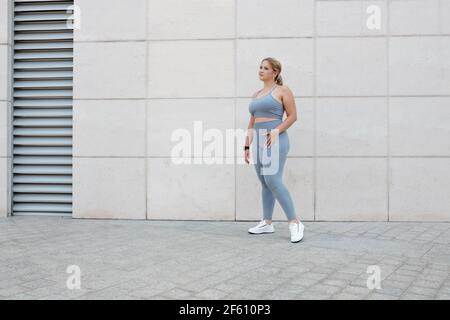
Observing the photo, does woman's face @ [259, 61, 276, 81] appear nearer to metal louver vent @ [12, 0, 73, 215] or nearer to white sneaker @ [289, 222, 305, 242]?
white sneaker @ [289, 222, 305, 242]

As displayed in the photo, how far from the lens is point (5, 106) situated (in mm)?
6508

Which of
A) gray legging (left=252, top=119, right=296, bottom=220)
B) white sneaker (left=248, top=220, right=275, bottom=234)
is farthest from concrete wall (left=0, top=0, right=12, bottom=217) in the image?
gray legging (left=252, top=119, right=296, bottom=220)

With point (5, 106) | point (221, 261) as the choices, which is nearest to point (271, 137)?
point (221, 261)

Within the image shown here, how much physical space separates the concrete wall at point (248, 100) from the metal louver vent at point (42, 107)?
1.12 ft

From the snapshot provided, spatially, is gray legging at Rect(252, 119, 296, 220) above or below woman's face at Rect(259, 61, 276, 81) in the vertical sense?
below

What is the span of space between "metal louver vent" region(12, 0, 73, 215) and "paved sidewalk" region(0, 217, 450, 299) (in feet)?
2.62

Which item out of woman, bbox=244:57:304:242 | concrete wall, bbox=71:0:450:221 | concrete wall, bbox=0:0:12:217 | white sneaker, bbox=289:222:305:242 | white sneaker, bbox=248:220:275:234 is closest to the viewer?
white sneaker, bbox=289:222:305:242

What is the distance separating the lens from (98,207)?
6371 millimetres

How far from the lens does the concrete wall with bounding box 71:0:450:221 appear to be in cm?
603

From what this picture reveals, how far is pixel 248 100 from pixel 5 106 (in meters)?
3.60

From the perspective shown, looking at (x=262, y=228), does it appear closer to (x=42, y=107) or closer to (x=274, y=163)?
(x=274, y=163)

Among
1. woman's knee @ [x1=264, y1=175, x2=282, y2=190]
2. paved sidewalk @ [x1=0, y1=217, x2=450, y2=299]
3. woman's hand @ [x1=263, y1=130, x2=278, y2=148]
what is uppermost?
woman's hand @ [x1=263, y1=130, x2=278, y2=148]

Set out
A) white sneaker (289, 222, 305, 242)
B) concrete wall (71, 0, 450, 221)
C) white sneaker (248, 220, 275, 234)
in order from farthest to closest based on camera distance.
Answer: concrete wall (71, 0, 450, 221) → white sneaker (248, 220, 275, 234) → white sneaker (289, 222, 305, 242)
